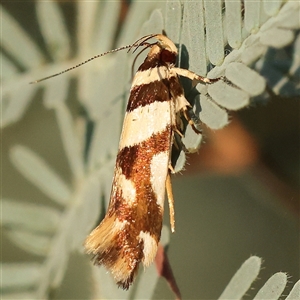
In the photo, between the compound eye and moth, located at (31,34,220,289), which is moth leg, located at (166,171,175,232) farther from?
the compound eye

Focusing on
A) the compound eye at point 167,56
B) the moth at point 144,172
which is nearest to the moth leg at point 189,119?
the moth at point 144,172

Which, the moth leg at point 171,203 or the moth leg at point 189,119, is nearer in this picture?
the moth leg at point 189,119

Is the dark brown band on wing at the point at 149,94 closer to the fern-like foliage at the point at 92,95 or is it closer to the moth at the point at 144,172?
the moth at the point at 144,172

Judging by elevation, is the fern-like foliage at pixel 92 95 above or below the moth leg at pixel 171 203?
above

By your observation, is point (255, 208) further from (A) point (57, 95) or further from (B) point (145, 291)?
(A) point (57, 95)

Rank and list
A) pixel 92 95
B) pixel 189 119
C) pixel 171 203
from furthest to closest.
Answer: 1. pixel 92 95
2. pixel 171 203
3. pixel 189 119

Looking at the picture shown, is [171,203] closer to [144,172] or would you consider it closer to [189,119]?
[144,172]

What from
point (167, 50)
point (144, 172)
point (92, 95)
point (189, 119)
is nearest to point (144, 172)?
point (144, 172)
